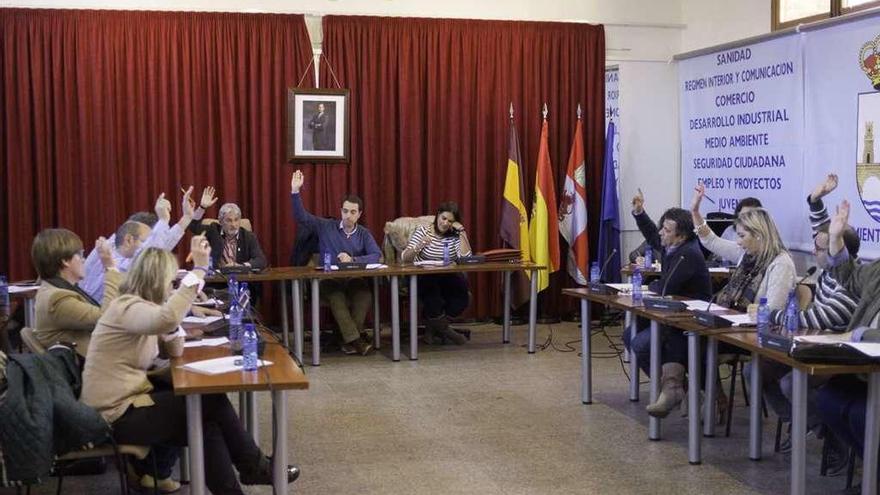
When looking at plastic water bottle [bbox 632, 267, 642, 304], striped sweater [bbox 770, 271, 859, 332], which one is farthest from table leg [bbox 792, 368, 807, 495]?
plastic water bottle [bbox 632, 267, 642, 304]

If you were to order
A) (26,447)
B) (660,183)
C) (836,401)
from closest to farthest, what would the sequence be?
(26,447)
(836,401)
(660,183)

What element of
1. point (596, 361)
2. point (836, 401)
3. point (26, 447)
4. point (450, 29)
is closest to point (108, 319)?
point (26, 447)

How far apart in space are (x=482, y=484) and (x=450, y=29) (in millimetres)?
5573

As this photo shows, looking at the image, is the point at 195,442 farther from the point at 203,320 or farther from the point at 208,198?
the point at 208,198

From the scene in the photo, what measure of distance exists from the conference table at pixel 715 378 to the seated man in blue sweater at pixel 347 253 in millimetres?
2321

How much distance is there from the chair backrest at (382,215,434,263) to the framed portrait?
0.90m

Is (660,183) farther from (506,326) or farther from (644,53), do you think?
(506,326)

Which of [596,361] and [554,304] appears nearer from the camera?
[596,361]


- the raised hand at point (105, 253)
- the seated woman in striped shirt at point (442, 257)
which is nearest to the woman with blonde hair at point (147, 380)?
the raised hand at point (105, 253)

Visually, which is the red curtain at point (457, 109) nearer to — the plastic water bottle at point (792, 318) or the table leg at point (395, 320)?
the table leg at point (395, 320)

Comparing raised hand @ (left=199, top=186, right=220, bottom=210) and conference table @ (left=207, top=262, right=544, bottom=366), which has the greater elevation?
raised hand @ (left=199, top=186, right=220, bottom=210)

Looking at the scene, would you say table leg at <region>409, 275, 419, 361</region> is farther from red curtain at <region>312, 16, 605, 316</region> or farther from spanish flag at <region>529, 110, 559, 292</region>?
spanish flag at <region>529, 110, 559, 292</region>

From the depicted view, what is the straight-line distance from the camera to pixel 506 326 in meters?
8.48

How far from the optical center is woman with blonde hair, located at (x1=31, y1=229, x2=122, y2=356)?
427 cm
